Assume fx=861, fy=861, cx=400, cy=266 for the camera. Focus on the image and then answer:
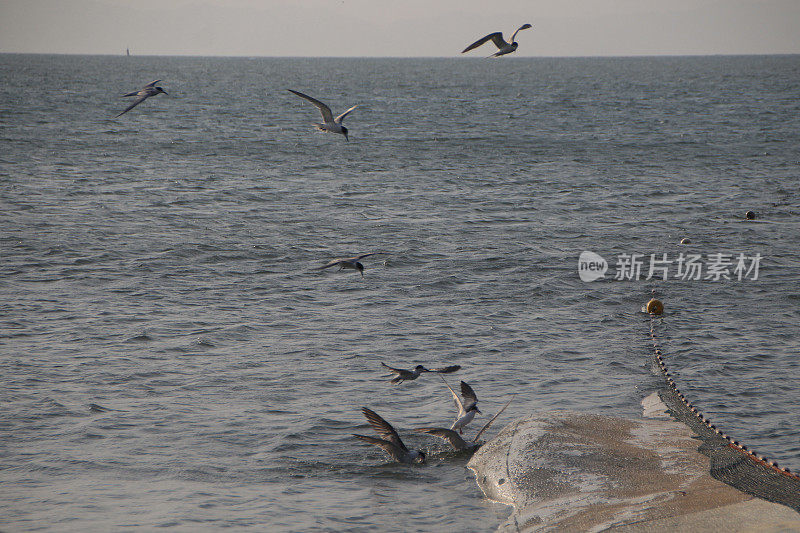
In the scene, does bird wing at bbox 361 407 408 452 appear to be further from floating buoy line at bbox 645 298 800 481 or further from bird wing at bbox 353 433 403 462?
floating buoy line at bbox 645 298 800 481

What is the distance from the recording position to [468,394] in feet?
45.0

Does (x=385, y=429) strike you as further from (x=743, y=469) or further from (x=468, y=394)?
(x=743, y=469)

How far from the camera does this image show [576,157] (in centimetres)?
5072

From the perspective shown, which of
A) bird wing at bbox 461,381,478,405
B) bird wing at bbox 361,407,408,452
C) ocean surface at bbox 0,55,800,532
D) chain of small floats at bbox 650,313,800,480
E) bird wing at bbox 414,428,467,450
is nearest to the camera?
chain of small floats at bbox 650,313,800,480

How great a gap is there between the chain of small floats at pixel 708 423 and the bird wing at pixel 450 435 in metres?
3.67

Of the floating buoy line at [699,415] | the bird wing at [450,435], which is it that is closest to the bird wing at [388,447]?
the bird wing at [450,435]

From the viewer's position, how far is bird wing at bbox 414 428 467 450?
41.9 feet

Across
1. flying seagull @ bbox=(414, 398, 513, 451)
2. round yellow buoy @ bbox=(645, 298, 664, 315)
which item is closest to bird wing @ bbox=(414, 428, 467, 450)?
flying seagull @ bbox=(414, 398, 513, 451)

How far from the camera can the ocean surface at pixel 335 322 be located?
1238 centimetres

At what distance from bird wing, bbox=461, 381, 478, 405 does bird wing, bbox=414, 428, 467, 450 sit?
27.8 inches

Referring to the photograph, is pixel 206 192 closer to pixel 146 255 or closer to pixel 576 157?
pixel 146 255

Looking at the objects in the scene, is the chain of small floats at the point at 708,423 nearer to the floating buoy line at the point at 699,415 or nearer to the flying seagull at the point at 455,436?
the floating buoy line at the point at 699,415

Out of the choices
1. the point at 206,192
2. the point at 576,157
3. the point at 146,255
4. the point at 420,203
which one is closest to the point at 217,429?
the point at 146,255

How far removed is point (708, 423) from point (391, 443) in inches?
188
